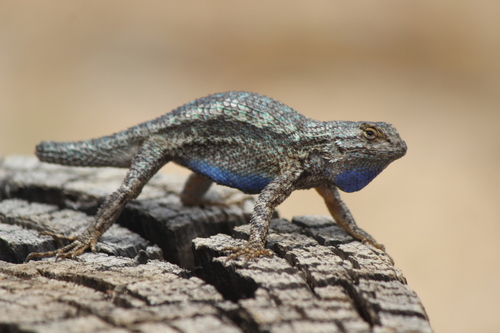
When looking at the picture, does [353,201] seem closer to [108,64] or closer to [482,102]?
[482,102]

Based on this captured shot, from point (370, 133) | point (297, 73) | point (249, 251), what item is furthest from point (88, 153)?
point (297, 73)

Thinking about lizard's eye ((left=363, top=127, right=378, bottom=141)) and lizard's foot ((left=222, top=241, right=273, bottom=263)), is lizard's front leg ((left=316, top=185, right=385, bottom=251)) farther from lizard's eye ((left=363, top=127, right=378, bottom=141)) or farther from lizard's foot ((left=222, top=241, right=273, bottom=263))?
lizard's foot ((left=222, top=241, right=273, bottom=263))

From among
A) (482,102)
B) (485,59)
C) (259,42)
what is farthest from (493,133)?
(259,42)

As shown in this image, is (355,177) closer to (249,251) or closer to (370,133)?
(370,133)

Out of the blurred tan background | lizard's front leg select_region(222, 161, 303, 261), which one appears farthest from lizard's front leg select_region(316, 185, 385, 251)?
the blurred tan background

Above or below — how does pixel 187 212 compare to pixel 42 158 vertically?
below

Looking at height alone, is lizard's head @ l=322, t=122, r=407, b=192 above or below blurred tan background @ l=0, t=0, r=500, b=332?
below
